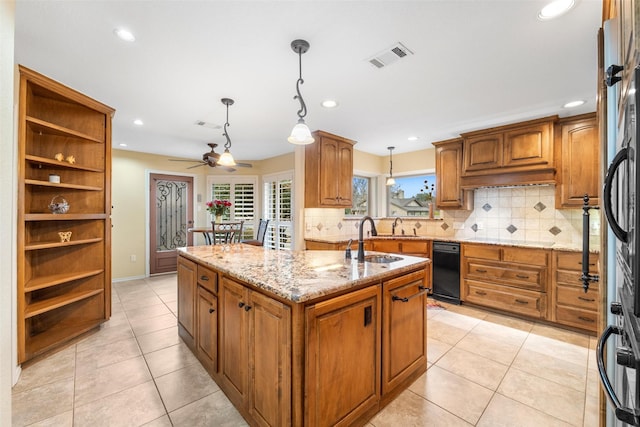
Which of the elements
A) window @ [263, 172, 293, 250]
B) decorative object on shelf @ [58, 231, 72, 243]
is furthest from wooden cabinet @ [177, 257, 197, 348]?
window @ [263, 172, 293, 250]

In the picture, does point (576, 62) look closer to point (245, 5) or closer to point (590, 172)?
point (590, 172)

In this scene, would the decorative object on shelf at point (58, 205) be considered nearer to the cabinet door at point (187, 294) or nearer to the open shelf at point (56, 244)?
the open shelf at point (56, 244)

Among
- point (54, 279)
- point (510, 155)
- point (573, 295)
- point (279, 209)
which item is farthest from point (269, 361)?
point (279, 209)

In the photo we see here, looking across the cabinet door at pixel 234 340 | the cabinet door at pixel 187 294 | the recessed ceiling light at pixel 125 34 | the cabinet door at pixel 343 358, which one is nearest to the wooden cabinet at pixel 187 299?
the cabinet door at pixel 187 294

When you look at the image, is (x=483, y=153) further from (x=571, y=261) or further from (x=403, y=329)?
(x=403, y=329)

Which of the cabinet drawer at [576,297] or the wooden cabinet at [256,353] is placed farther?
the cabinet drawer at [576,297]

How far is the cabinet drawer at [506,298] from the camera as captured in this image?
3.19 m

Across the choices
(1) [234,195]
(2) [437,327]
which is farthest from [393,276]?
(1) [234,195]

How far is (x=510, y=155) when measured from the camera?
3.55m

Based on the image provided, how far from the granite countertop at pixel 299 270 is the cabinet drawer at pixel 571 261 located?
2.12 metres

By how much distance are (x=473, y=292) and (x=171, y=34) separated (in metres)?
4.29

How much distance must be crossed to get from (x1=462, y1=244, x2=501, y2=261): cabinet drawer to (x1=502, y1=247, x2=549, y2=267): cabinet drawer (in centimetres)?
9

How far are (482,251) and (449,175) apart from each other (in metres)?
1.27

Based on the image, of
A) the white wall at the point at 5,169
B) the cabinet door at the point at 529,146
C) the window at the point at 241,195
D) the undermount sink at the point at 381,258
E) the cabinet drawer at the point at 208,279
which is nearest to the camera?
the white wall at the point at 5,169
